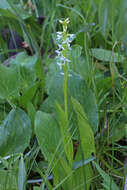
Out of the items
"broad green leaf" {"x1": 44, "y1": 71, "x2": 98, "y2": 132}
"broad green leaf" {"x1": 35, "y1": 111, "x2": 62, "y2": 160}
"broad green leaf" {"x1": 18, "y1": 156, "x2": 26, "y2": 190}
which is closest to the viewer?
"broad green leaf" {"x1": 18, "y1": 156, "x2": 26, "y2": 190}

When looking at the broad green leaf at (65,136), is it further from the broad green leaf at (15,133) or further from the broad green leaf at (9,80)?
the broad green leaf at (9,80)

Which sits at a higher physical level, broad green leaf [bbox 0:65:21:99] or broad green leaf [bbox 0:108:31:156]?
broad green leaf [bbox 0:65:21:99]

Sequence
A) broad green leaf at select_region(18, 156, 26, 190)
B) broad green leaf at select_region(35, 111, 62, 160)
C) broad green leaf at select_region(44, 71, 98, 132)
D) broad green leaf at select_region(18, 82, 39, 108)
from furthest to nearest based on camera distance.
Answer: broad green leaf at select_region(18, 82, 39, 108)
broad green leaf at select_region(44, 71, 98, 132)
broad green leaf at select_region(35, 111, 62, 160)
broad green leaf at select_region(18, 156, 26, 190)

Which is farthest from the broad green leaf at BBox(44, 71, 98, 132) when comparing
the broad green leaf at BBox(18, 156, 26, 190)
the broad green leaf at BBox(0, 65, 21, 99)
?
the broad green leaf at BBox(18, 156, 26, 190)

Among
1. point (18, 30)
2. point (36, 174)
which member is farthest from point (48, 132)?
point (18, 30)

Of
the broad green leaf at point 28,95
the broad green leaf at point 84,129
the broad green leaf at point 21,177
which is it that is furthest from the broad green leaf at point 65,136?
the broad green leaf at point 28,95

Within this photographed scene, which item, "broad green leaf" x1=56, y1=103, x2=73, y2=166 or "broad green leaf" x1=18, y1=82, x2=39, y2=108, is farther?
"broad green leaf" x1=18, y1=82, x2=39, y2=108

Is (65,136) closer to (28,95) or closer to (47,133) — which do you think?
(47,133)

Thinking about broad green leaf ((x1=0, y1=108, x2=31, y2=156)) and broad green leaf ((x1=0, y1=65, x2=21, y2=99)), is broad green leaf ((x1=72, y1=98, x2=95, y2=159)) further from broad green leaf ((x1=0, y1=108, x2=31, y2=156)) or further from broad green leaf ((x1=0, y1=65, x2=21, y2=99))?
broad green leaf ((x1=0, y1=65, x2=21, y2=99))
